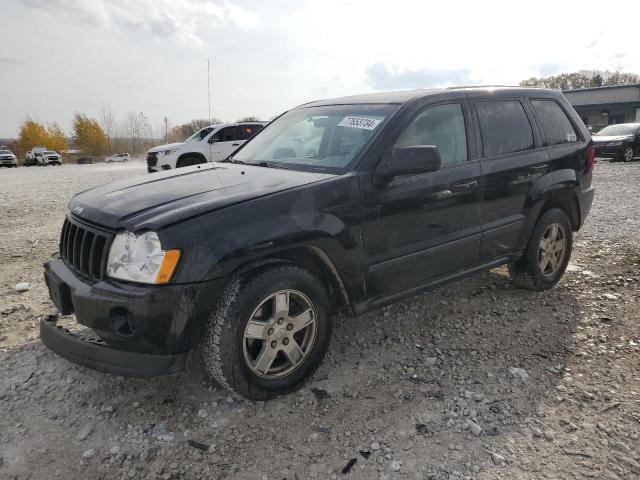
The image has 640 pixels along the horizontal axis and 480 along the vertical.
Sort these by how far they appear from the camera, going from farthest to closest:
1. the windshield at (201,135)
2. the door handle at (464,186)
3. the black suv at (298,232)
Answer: the windshield at (201,135), the door handle at (464,186), the black suv at (298,232)

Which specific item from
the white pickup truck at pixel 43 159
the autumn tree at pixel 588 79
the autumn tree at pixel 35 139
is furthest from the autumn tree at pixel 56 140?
the autumn tree at pixel 588 79


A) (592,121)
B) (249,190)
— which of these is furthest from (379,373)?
(592,121)

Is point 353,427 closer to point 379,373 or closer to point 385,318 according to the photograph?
point 379,373

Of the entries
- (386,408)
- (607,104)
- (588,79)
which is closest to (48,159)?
(386,408)

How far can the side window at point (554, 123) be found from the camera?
4340 millimetres

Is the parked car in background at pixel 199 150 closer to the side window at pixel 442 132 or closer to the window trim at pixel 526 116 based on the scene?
the window trim at pixel 526 116

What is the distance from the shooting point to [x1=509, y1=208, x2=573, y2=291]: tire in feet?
14.0

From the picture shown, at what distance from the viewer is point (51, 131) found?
277 feet

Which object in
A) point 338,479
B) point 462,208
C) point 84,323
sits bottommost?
point 338,479

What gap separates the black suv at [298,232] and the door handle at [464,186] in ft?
0.06

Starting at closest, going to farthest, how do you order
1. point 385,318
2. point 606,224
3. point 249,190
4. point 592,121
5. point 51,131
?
point 249,190
point 385,318
point 606,224
point 592,121
point 51,131

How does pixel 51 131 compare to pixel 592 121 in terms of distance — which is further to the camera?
pixel 51 131

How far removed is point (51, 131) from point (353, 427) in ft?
315

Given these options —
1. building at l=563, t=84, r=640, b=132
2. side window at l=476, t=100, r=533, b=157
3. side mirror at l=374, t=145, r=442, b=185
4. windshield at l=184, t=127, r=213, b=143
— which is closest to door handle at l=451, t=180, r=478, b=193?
side window at l=476, t=100, r=533, b=157
